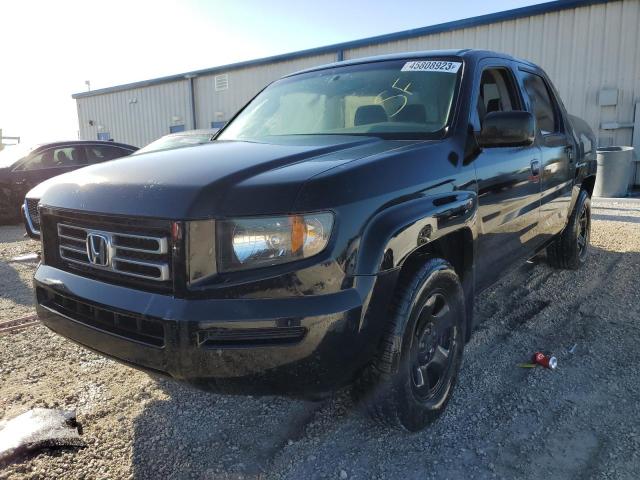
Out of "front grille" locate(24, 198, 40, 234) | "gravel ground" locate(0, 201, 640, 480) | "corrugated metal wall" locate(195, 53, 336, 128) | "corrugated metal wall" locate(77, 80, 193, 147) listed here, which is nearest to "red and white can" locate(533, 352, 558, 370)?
"gravel ground" locate(0, 201, 640, 480)

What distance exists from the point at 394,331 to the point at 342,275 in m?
0.40

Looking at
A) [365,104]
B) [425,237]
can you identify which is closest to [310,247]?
[425,237]

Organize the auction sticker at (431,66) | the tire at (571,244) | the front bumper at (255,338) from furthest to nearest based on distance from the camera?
the tire at (571,244) → the auction sticker at (431,66) → the front bumper at (255,338)

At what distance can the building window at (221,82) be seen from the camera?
61.8 ft

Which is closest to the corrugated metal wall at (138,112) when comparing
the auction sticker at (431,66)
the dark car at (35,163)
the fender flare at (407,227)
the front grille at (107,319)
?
the dark car at (35,163)

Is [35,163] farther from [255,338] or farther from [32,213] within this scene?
[255,338]

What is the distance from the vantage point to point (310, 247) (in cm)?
182

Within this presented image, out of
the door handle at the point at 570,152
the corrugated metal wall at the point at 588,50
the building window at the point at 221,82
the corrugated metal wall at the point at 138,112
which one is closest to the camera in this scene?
the door handle at the point at 570,152

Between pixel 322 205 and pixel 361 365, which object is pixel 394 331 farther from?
pixel 322 205

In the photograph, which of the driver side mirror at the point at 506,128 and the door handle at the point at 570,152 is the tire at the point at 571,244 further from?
the driver side mirror at the point at 506,128

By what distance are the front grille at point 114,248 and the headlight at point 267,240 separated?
8.2 inches

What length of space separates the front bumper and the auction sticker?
1565 mm

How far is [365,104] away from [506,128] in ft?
2.77

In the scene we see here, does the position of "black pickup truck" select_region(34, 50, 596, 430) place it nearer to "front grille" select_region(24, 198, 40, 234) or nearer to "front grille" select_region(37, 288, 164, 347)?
"front grille" select_region(37, 288, 164, 347)
